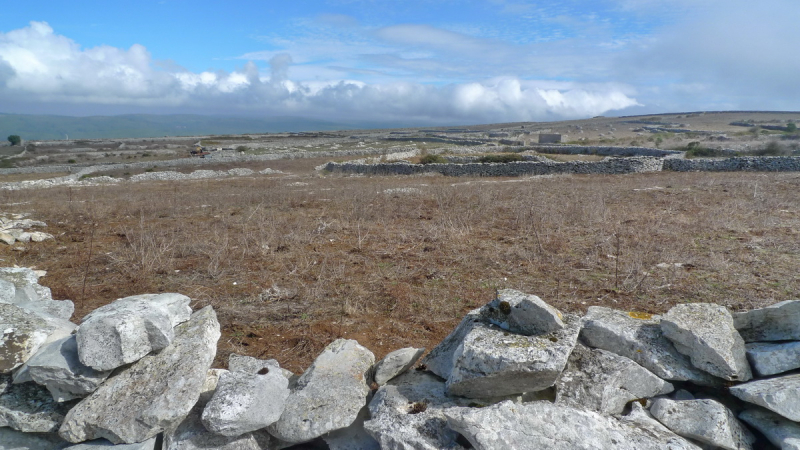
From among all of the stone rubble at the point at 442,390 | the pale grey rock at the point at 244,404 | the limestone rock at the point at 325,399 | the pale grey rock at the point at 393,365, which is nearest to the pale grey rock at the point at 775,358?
the stone rubble at the point at 442,390

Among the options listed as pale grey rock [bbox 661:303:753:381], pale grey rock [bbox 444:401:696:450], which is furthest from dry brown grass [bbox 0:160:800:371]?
pale grey rock [bbox 444:401:696:450]

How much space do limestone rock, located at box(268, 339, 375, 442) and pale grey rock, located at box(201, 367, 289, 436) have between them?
0.32 feet

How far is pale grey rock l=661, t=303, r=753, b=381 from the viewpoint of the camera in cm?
293

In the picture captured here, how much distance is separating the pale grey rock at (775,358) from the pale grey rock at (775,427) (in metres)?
0.40

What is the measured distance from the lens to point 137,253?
24.7ft

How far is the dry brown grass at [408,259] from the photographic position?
206 inches

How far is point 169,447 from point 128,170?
137ft

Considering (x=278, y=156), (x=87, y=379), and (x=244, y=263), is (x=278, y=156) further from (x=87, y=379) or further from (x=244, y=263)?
(x=87, y=379)

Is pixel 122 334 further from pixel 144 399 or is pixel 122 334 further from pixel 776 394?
pixel 776 394

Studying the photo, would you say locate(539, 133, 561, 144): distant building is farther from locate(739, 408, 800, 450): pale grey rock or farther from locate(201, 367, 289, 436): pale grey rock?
locate(201, 367, 289, 436): pale grey rock

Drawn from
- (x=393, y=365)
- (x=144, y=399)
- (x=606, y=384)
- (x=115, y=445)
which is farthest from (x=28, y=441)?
(x=606, y=384)

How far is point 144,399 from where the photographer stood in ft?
9.12

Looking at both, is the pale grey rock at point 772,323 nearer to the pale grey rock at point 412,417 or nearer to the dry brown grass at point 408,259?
the dry brown grass at point 408,259

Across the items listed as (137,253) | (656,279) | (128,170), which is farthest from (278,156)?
(656,279)
